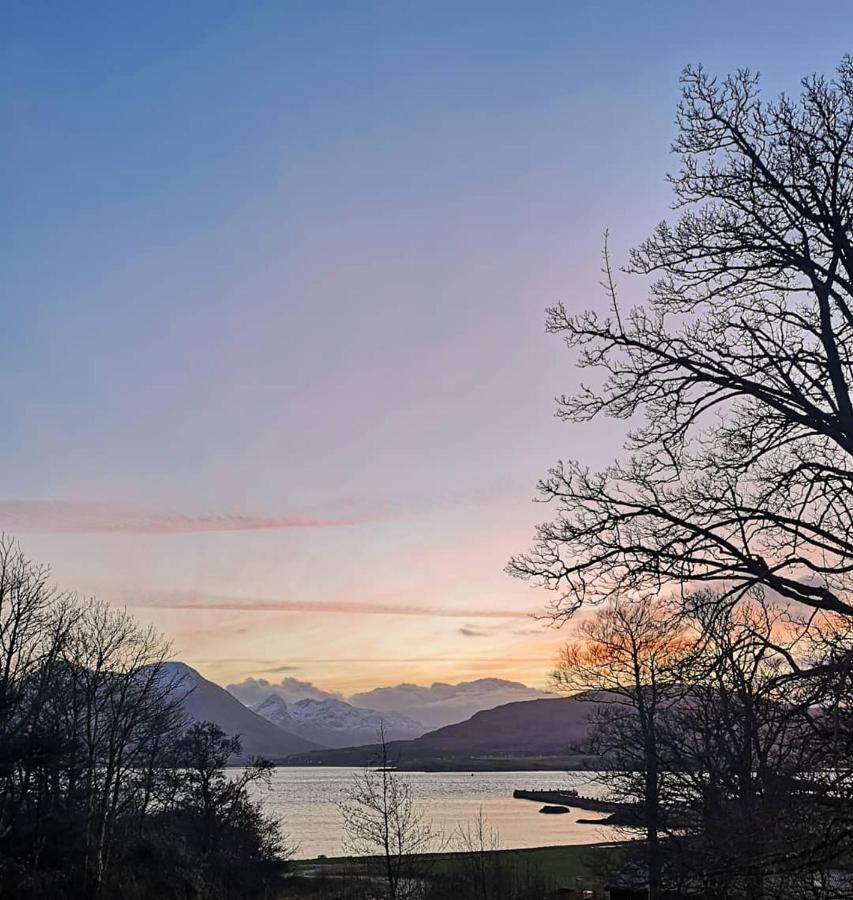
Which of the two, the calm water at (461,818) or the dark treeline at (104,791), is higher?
the dark treeline at (104,791)

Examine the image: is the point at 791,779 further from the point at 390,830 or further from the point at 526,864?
the point at 526,864

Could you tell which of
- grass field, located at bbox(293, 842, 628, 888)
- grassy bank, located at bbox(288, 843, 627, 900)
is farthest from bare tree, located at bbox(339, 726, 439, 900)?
grass field, located at bbox(293, 842, 628, 888)

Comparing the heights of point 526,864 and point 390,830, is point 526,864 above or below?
below

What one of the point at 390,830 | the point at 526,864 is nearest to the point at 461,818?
the point at 526,864

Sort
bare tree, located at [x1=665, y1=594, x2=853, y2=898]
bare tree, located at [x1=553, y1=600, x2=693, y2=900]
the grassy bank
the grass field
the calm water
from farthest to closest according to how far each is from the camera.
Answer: the calm water
the grass field
the grassy bank
bare tree, located at [x1=553, y1=600, x2=693, y2=900]
bare tree, located at [x1=665, y1=594, x2=853, y2=898]

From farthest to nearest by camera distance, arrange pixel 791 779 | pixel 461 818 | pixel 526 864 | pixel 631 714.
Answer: pixel 461 818, pixel 526 864, pixel 631 714, pixel 791 779

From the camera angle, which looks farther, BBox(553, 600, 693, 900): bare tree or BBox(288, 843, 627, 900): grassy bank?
BBox(288, 843, 627, 900): grassy bank

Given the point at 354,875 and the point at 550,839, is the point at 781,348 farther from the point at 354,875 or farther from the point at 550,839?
the point at 550,839

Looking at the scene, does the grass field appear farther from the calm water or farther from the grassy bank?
the calm water

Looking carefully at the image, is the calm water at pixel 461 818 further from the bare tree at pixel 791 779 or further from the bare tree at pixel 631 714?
the bare tree at pixel 791 779

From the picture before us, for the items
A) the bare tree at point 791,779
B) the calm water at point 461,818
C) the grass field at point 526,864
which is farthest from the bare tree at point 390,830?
the bare tree at point 791,779

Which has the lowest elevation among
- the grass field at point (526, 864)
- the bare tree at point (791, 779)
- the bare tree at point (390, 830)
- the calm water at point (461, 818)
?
the calm water at point (461, 818)

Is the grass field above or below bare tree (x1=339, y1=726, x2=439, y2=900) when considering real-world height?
below

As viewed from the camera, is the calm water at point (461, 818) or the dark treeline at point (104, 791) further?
the calm water at point (461, 818)
